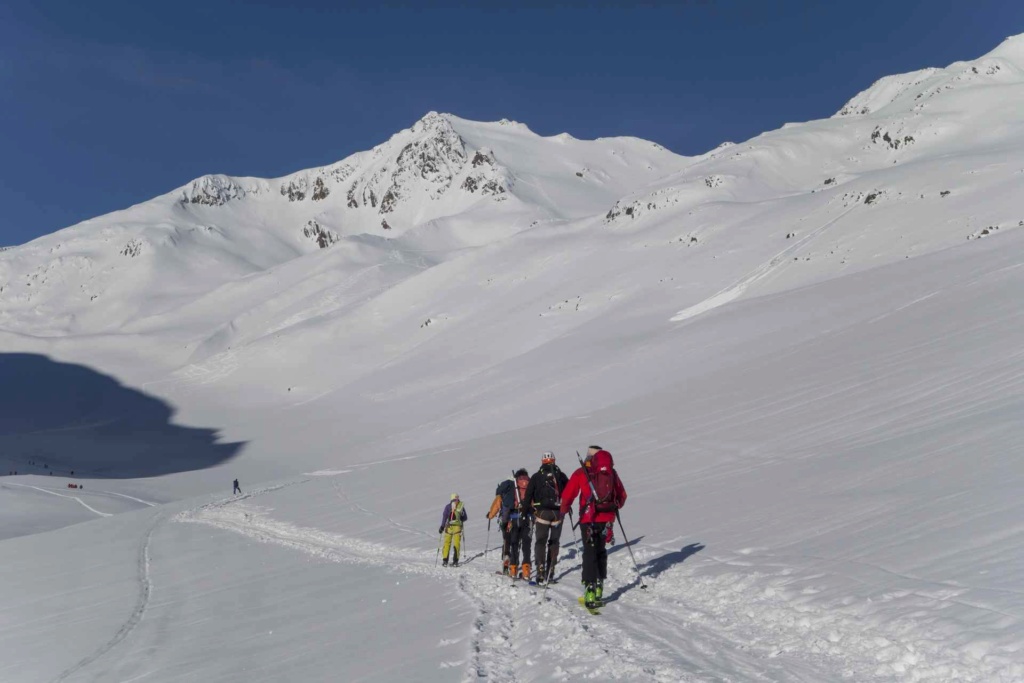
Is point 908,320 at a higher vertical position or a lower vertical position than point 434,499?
higher

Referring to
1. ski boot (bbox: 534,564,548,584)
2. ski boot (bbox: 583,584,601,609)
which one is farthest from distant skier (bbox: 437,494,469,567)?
ski boot (bbox: 583,584,601,609)

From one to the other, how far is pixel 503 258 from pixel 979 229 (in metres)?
52.9

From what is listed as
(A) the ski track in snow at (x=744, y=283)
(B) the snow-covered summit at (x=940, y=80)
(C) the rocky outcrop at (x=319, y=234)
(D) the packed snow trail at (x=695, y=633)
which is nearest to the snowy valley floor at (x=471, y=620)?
(D) the packed snow trail at (x=695, y=633)

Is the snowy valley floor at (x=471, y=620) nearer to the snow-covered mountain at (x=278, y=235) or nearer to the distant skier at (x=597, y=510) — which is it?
the distant skier at (x=597, y=510)

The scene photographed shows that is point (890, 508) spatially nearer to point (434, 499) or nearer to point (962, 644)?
point (962, 644)

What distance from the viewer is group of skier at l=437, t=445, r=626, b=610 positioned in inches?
404

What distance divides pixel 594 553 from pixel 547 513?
6.65ft

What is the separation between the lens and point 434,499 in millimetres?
23016

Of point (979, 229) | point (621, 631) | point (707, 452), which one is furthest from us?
point (979, 229)

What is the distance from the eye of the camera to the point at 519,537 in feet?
42.9

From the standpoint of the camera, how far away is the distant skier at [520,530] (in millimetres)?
12898

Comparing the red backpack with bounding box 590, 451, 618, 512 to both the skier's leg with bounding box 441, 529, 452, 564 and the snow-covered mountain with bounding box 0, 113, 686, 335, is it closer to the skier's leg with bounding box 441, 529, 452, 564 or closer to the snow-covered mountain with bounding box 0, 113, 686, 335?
the skier's leg with bounding box 441, 529, 452, 564

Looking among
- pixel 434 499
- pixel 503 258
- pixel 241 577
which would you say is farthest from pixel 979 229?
pixel 503 258

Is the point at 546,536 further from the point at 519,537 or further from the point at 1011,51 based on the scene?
the point at 1011,51
